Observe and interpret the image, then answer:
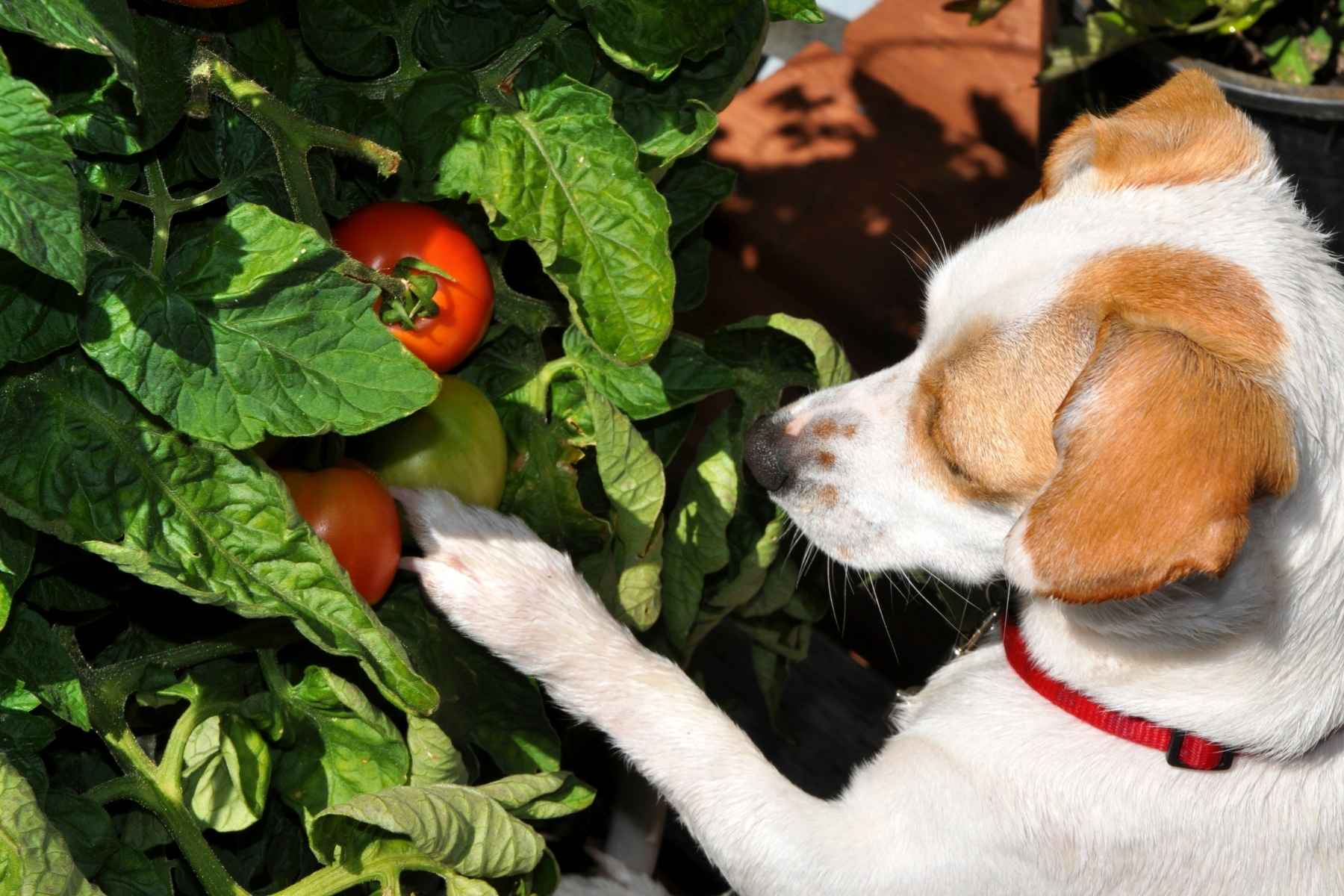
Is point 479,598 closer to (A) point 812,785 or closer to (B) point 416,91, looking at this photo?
(B) point 416,91

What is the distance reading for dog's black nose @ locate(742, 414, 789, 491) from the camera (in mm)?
1738

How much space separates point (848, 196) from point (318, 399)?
2.00 meters

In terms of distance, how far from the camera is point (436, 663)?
1593mm

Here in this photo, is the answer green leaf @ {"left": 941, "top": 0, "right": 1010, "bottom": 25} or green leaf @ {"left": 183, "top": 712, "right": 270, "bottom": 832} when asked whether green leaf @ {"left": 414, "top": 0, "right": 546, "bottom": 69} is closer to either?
green leaf @ {"left": 183, "top": 712, "right": 270, "bottom": 832}

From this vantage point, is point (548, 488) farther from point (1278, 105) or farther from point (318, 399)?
point (1278, 105)

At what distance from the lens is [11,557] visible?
1.18m

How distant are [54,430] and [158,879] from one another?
465mm

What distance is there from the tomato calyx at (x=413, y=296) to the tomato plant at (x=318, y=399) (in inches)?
0.5

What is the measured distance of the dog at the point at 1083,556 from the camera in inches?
49.8

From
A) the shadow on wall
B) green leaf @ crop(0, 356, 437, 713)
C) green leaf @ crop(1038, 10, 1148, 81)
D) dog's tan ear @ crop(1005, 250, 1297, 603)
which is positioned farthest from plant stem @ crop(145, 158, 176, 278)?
green leaf @ crop(1038, 10, 1148, 81)

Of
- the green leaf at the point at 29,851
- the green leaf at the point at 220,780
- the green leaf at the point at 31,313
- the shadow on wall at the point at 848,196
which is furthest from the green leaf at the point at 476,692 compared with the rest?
the shadow on wall at the point at 848,196

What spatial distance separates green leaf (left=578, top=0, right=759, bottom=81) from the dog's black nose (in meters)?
0.49

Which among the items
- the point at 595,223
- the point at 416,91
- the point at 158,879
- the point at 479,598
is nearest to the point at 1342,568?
the point at 595,223

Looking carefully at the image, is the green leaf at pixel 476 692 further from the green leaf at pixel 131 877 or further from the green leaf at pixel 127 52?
the green leaf at pixel 127 52
